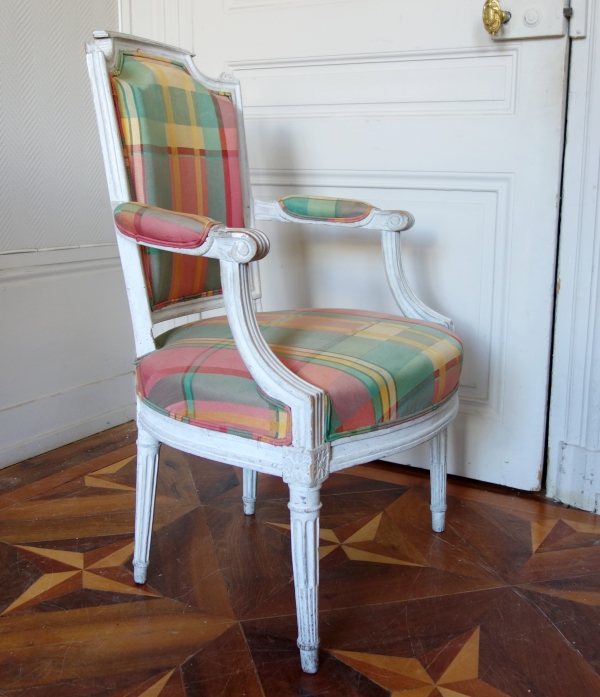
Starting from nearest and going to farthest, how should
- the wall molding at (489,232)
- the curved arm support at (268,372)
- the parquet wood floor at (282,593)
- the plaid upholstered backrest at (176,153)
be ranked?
the curved arm support at (268,372)
the parquet wood floor at (282,593)
the plaid upholstered backrest at (176,153)
the wall molding at (489,232)

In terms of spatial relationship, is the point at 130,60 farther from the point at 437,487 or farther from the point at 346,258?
the point at 437,487

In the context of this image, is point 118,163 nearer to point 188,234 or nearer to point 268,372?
point 188,234

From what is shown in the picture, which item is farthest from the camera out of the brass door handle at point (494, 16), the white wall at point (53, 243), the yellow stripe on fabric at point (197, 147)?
the white wall at point (53, 243)

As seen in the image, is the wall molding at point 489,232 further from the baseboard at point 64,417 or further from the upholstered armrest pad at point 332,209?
the baseboard at point 64,417

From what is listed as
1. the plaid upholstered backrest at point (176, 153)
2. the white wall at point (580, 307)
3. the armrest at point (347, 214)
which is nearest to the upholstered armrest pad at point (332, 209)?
the armrest at point (347, 214)

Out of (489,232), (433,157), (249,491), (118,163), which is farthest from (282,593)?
(433,157)

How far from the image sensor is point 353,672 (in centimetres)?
109

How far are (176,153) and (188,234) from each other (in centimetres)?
32

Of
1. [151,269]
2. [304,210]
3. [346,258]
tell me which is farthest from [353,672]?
[346,258]

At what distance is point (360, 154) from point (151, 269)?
0.72 meters

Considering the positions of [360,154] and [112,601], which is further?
[360,154]

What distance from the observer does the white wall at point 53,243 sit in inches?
71.3

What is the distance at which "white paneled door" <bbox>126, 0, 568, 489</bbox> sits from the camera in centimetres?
155

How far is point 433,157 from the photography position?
164 centimetres
